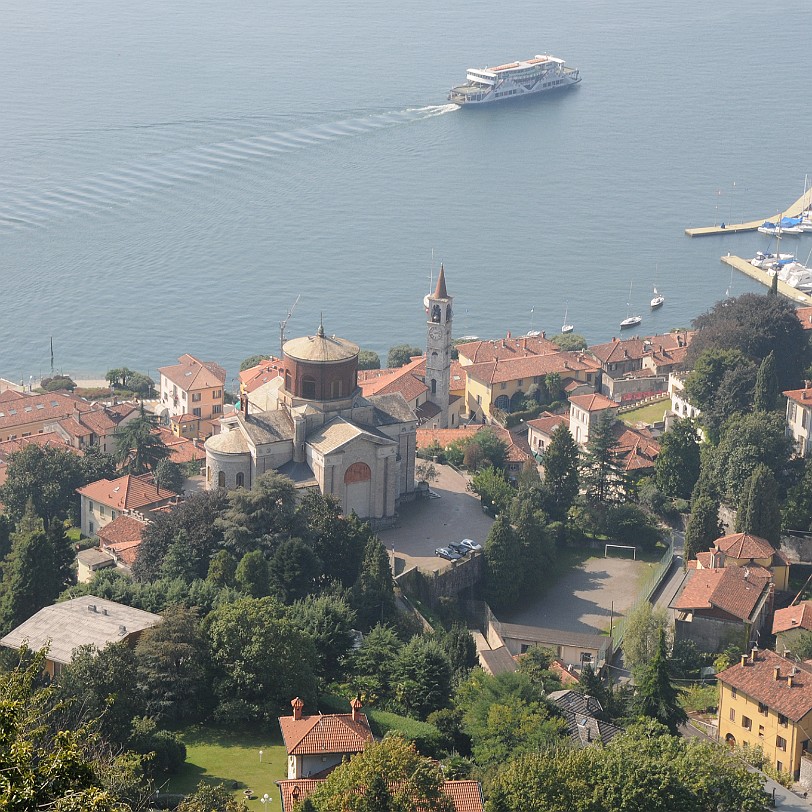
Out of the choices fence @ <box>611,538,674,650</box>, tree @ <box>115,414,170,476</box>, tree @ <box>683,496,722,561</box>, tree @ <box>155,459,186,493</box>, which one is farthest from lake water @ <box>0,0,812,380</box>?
tree @ <box>683,496,722,561</box>

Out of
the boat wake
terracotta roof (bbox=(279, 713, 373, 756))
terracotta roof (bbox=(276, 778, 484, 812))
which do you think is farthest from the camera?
the boat wake

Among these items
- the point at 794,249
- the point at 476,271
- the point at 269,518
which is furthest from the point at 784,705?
the point at 794,249

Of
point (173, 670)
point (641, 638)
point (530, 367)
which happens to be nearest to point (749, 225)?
point (530, 367)

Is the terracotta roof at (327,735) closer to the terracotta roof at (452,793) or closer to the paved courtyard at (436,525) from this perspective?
the terracotta roof at (452,793)

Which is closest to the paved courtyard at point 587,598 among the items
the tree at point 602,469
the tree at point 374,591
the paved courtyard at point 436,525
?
the paved courtyard at point 436,525

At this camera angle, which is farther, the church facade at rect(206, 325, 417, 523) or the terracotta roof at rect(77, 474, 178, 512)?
the terracotta roof at rect(77, 474, 178, 512)

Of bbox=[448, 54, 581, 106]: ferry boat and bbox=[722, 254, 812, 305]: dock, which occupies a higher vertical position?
bbox=[448, 54, 581, 106]: ferry boat

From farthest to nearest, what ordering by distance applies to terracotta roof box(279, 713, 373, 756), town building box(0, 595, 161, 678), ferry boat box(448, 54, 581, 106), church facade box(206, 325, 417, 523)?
ferry boat box(448, 54, 581, 106), church facade box(206, 325, 417, 523), town building box(0, 595, 161, 678), terracotta roof box(279, 713, 373, 756)

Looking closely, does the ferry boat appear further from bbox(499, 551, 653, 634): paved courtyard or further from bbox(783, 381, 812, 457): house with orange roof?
bbox(499, 551, 653, 634): paved courtyard
